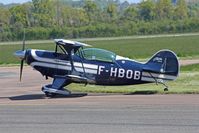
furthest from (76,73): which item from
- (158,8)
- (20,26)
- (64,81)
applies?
(158,8)

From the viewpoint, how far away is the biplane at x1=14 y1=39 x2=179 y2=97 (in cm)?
2166

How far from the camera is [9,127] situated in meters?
13.2

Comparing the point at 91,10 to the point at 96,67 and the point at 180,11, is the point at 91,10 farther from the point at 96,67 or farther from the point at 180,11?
the point at 96,67

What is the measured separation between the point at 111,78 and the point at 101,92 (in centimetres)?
65

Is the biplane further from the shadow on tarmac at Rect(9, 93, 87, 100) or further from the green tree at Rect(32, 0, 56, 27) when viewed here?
the green tree at Rect(32, 0, 56, 27)

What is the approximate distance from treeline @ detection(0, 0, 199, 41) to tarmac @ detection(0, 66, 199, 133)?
97076mm

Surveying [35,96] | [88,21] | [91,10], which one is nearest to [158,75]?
[35,96]

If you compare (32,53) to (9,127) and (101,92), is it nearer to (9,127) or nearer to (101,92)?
(101,92)

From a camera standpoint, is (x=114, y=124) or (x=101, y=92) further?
(x=101, y=92)

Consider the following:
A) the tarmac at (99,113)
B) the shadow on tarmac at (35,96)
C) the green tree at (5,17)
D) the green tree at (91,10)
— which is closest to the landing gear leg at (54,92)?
the shadow on tarmac at (35,96)

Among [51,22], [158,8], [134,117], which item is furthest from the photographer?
[158,8]

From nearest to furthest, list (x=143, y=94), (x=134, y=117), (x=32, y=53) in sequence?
(x=134, y=117) → (x=143, y=94) → (x=32, y=53)

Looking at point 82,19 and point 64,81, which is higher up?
point 64,81

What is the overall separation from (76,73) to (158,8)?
13955 centimetres
